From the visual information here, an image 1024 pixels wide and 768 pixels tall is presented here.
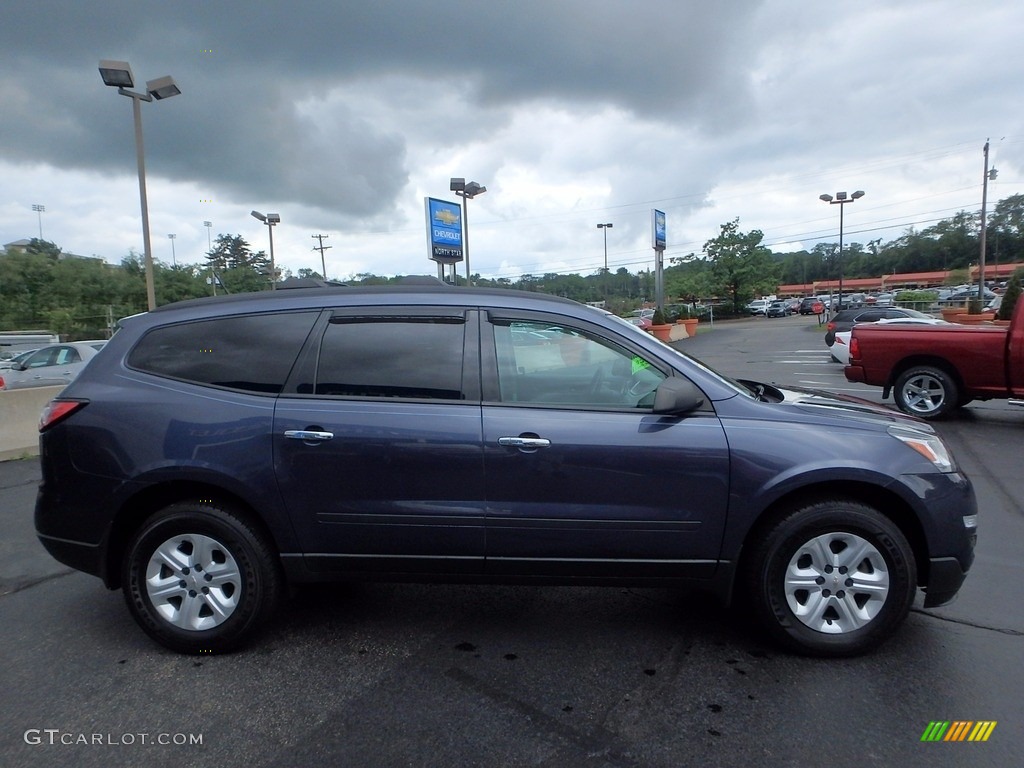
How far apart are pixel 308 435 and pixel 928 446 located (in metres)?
3.03

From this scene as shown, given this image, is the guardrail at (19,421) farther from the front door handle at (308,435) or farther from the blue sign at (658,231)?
the blue sign at (658,231)

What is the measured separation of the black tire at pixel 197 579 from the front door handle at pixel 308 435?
526 mm

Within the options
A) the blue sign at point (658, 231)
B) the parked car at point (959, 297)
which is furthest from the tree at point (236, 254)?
the parked car at point (959, 297)

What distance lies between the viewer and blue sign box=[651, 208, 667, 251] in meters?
36.7

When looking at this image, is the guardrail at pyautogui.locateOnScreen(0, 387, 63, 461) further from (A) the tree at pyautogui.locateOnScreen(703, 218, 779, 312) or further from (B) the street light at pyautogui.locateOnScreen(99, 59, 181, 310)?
(A) the tree at pyautogui.locateOnScreen(703, 218, 779, 312)

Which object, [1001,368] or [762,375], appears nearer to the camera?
[1001,368]

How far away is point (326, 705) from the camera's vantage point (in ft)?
9.16

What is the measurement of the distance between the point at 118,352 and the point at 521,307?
7.14 ft

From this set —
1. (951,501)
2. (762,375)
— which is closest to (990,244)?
(762,375)

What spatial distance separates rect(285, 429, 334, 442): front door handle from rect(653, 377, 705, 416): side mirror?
1.56 meters

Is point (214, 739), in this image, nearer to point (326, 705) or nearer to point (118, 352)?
point (326, 705)

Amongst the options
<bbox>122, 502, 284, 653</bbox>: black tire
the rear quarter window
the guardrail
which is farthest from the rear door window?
the guardrail

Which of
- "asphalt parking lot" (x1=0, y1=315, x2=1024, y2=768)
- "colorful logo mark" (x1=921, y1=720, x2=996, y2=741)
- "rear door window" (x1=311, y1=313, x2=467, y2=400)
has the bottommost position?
"colorful logo mark" (x1=921, y1=720, x2=996, y2=741)

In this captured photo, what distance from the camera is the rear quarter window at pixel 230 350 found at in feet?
10.8
